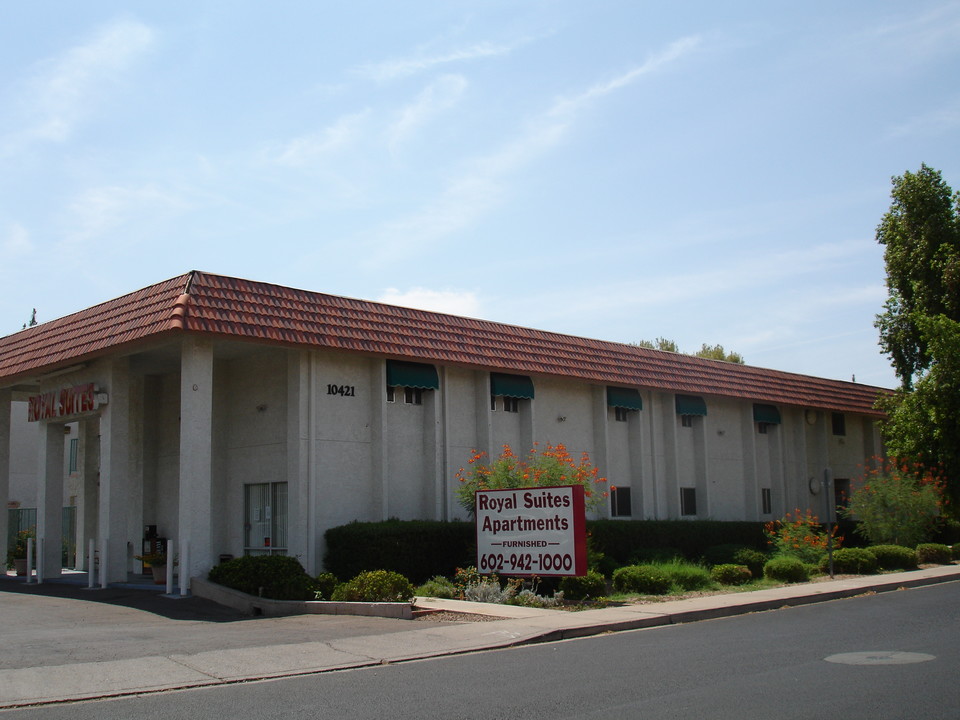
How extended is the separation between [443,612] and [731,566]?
8400mm

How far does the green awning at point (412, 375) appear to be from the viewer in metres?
23.1

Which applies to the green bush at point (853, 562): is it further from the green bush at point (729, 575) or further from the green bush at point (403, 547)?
the green bush at point (403, 547)

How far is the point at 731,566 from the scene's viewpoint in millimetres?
21719

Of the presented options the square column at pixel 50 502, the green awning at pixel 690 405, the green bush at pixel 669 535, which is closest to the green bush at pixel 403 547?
the green bush at pixel 669 535

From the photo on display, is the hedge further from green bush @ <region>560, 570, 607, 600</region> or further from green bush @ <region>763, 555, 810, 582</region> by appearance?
green bush @ <region>560, 570, 607, 600</region>

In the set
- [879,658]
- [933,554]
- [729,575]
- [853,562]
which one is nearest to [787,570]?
[729,575]

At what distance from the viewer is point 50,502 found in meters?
23.9

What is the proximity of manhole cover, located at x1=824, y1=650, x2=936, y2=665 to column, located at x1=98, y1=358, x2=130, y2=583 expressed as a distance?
52.2 feet

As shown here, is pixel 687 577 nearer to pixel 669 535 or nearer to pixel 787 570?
pixel 787 570

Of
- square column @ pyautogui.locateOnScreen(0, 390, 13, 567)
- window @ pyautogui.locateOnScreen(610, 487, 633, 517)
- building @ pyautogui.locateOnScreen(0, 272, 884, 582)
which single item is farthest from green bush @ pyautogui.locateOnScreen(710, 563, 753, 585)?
square column @ pyautogui.locateOnScreen(0, 390, 13, 567)

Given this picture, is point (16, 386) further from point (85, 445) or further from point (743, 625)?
point (743, 625)

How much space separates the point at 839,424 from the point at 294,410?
24.2m

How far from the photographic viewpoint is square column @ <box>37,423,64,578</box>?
78.3 ft

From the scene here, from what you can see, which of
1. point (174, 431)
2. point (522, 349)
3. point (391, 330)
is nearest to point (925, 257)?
point (522, 349)
